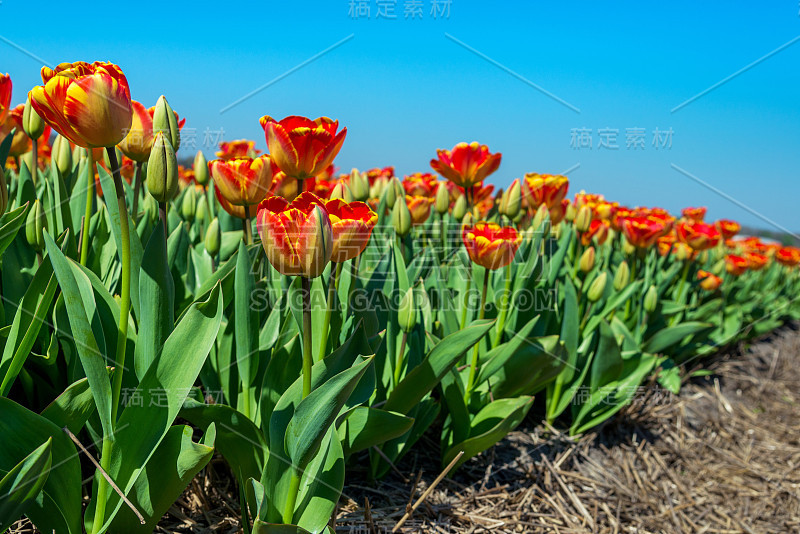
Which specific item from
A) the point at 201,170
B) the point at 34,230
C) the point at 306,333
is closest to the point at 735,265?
the point at 201,170

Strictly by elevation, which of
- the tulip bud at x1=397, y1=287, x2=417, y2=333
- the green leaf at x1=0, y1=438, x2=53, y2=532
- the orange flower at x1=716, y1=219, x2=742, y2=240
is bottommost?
the green leaf at x1=0, y1=438, x2=53, y2=532

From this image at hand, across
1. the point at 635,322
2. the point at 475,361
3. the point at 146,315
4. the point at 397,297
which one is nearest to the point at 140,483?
the point at 146,315

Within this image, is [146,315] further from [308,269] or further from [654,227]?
[654,227]

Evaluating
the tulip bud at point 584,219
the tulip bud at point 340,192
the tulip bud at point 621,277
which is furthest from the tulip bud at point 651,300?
the tulip bud at point 340,192

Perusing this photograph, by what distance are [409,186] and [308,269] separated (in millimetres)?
2480

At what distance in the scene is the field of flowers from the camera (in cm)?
87

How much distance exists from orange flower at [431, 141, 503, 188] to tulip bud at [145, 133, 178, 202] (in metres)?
1.44

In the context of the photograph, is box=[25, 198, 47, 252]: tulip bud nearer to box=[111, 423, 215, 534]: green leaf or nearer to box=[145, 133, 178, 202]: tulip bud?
box=[145, 133, 178, 202]: tulip bud

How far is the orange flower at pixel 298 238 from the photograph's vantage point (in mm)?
801

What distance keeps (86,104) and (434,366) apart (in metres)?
0.85

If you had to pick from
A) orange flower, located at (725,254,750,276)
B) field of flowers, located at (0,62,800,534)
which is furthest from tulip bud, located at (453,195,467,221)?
orange flower, located at (725,254,750,276)

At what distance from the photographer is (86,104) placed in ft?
2.65

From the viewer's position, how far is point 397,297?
161cm

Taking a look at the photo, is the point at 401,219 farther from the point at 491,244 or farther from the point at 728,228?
the point at 728,228
